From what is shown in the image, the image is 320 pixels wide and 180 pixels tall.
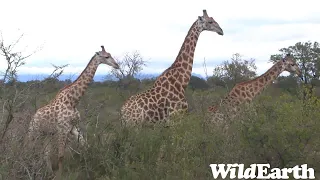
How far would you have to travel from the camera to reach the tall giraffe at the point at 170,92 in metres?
8.00

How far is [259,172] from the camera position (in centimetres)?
568

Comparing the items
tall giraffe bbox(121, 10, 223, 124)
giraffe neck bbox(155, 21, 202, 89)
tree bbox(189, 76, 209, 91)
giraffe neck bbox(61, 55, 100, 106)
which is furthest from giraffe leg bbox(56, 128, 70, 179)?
tree bbox(189, 76, 209, 91)

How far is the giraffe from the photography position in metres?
7.15

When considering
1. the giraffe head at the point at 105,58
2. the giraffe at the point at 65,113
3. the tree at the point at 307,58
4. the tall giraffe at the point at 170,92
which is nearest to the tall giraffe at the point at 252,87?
the tall giraffe at the point at 170,92

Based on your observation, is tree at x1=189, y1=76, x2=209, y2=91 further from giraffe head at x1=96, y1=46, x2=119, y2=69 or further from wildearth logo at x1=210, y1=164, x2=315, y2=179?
wildearth logo at x1=210, y1=164, x2=315, y2=179

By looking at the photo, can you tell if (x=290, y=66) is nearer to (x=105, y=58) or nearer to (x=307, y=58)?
(x=105, y=58)

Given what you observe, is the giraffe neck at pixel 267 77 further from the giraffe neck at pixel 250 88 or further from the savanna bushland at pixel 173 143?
the savanna bushland at pixel 173 143

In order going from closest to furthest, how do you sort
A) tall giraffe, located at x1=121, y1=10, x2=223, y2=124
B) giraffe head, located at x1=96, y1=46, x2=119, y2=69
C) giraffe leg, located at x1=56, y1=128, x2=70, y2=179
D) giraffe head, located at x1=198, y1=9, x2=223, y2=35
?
1. giraffe leg, located at x1=56, y1=128, x2=70, y2=179
2. tall giraffe, located at x1=121, y1=10, x2=223, y2=124
3. giraffe head, located at x1=96, y1=46, x2=119, y2=69
4. giraffe head, located at x1=198, y1=9, x2=223, y2=35

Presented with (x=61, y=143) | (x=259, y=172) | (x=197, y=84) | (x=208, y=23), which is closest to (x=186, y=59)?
(x=208, y=23)

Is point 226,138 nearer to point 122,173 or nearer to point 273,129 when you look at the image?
point 273,129

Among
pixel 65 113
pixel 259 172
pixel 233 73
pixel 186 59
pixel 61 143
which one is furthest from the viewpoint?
pixel 233 73

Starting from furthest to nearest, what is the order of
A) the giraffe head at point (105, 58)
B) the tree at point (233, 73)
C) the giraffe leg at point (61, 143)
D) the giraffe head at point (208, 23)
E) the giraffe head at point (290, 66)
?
the tree at point (233, 73)
the giraffe head at point (290, 66)
the giraffe head at point (208, 23)
the giraffe head at point (105, 58)
the giraffe leg at point (61, 143)

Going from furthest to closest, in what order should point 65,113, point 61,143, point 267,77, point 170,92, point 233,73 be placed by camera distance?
point 233,73, point 267,77, point 170,92, point 65,113, point 61,143

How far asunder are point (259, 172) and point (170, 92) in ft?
9.50
